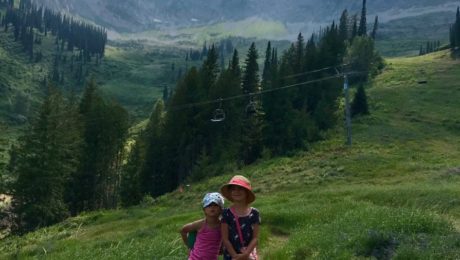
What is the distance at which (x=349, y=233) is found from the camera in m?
13.5

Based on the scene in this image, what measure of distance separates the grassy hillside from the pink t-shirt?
423 cm

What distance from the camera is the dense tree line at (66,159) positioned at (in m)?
52.0

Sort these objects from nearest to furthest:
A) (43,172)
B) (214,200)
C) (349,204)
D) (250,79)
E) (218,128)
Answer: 1. (214,200)
2. (349,204)
3. (43,172)
4. (218,128)
5. (250,79)

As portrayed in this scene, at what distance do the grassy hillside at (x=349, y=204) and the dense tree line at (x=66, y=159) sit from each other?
9080 millimetres

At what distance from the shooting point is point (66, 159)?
5522 centimetres

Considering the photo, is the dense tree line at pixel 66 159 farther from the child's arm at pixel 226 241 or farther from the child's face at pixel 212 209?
the child's arm at pixel 226 241

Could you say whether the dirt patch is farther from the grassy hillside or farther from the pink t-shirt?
the pink t-shirt

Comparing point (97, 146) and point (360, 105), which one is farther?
point (360, 105)

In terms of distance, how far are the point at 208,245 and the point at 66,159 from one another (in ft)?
164

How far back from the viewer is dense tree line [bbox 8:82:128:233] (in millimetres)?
52031

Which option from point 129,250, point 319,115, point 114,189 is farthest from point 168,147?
point 129,250

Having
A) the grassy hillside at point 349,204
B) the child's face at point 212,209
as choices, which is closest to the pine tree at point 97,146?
the grassy hillside at point 349,204

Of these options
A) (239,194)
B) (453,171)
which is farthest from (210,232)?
(453,171)

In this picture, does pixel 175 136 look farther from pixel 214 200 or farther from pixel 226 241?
pixel 226 241
